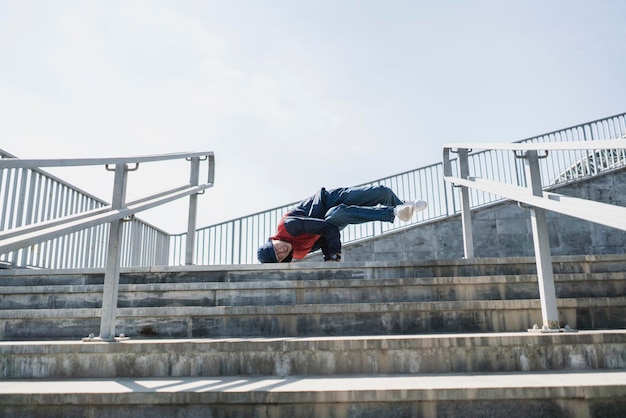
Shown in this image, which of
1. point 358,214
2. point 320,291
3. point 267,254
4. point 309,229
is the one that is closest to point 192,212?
point 267,254

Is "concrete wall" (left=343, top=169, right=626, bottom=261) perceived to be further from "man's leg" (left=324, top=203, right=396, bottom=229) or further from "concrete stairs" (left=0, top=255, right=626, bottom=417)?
"concrete stairs" (left=0, top=255, right=626, bottom=417)

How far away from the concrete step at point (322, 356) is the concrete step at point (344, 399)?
0.87 ft

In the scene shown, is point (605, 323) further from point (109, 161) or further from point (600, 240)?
point (600, 240)

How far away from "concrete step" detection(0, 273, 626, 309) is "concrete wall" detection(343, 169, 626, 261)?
22.4 ft

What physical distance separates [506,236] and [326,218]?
686cm

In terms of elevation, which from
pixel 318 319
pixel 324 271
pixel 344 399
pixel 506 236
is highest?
pixel 506 236

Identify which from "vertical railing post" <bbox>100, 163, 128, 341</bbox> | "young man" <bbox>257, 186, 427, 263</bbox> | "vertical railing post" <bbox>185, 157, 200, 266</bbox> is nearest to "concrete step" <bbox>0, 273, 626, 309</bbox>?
"vertical railing post" <bbox>100, 163, 128, 341</bbox>

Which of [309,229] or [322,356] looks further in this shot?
[309,229]

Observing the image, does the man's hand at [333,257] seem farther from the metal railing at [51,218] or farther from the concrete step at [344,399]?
the concrete step at [344,399]

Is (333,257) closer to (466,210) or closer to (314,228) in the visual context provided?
(314,228)

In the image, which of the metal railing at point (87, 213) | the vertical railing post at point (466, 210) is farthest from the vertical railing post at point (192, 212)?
the vertical railing post at point (466, 210)

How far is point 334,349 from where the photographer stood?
2295 millimetres

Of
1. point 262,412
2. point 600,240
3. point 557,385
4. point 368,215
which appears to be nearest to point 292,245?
point 368,215

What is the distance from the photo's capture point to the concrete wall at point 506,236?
9469 millimetres
